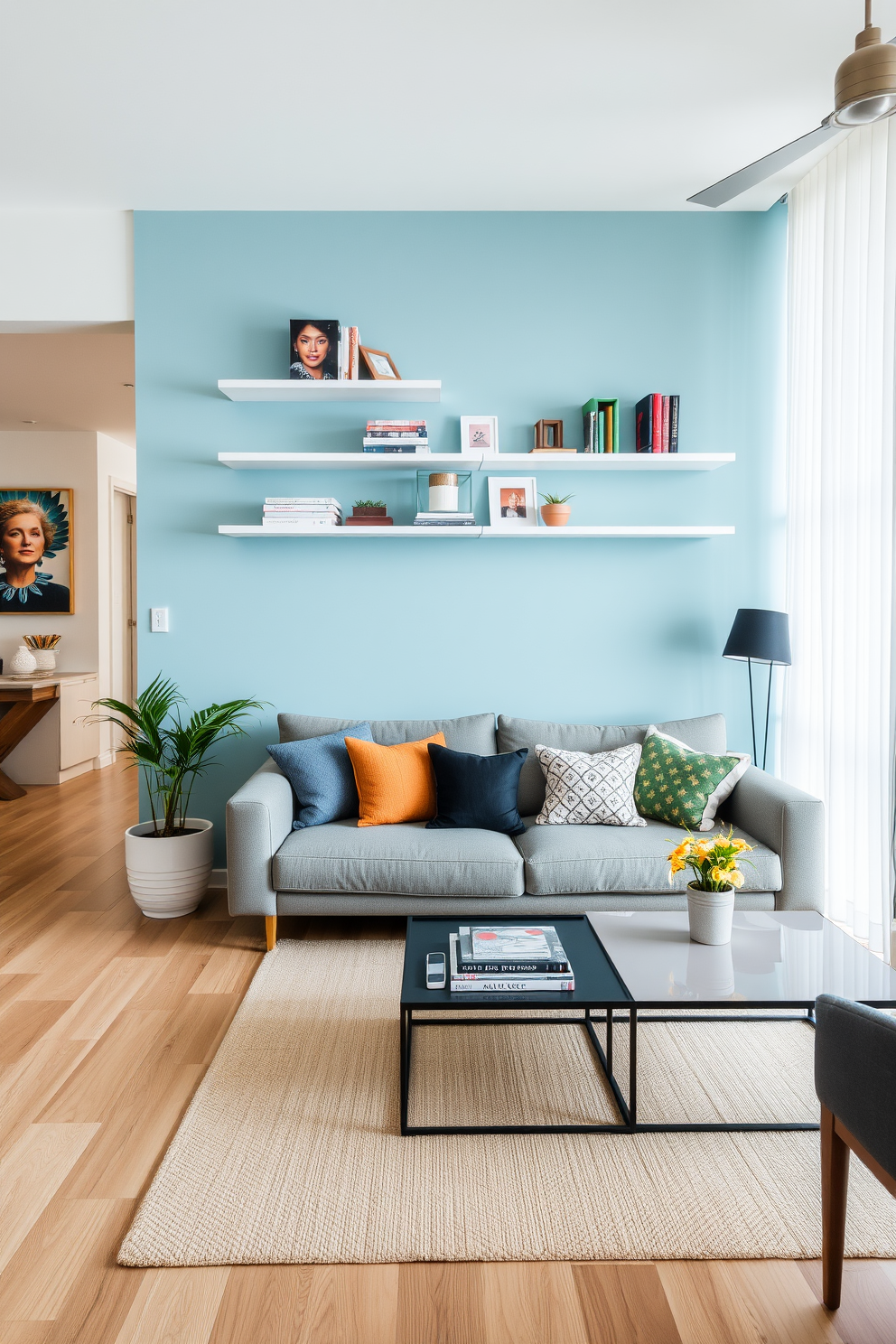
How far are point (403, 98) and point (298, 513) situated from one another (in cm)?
150

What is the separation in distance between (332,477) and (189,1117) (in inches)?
99.6

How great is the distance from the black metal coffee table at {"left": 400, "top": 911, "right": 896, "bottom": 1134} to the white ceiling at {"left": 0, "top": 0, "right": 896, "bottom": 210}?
8.31 ft

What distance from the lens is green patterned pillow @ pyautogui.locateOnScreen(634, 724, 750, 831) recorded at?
317 cm

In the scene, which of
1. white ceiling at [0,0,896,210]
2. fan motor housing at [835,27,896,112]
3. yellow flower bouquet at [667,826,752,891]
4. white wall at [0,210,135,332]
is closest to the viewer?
fan motor housing at [835,27,896,112]

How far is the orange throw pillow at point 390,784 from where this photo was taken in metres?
3.23

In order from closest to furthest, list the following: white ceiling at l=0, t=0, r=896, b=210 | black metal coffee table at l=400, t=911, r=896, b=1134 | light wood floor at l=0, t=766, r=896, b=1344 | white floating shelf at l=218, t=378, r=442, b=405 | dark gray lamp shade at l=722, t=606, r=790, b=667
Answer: light wood floor at l=0, t=766, r=896, b=1344 → black metal coffee table at l=400, t=911, r=896, b=1134 → white ceiling at l=0, t=0, r=896, b=210 → dark gray lamp shade at l=722, t=606, r=790, b=667 → white floating shelf at l=218, t=378, r=442, b=405

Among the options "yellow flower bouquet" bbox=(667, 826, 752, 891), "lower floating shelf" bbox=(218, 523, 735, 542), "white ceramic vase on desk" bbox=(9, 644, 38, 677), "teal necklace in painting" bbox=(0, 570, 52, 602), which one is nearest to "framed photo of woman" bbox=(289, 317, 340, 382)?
"lower floating shelf" bbox=(218, 523, 735, 542)

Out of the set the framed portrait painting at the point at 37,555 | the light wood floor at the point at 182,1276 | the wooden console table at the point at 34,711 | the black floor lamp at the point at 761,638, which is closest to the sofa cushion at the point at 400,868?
the light wood floor at the point at 182,1276

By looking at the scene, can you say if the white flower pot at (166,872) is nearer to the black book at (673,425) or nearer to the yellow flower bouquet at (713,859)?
the yellow flower bouquet at (713,859)

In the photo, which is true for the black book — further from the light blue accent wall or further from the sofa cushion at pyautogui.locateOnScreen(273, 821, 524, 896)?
the sofa cushion at pyautogui.locateOnScreen(273, 821, 524, 896)

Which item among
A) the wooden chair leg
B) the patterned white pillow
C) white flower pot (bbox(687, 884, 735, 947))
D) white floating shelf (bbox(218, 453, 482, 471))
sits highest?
white floating shelf (bbox(218, 453, 482, 471))

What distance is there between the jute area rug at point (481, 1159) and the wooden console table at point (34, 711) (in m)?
3.92

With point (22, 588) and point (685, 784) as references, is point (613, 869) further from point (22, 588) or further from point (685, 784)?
point (22, 588)

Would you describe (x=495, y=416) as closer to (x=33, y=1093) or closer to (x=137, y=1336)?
(x=33, y=1093)
